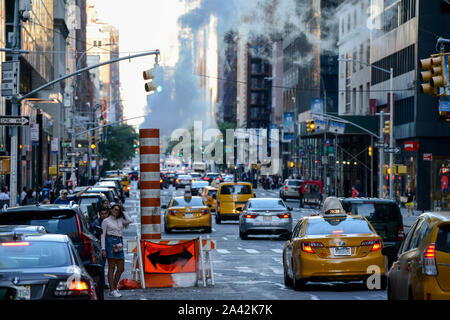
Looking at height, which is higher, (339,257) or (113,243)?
(113,243)

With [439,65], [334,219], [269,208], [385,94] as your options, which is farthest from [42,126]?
[334,219]

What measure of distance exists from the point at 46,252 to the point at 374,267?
25.6ft

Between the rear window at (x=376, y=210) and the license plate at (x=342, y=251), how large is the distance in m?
4.94

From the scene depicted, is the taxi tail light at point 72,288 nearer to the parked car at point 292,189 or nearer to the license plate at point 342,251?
the license plate at point 342,251

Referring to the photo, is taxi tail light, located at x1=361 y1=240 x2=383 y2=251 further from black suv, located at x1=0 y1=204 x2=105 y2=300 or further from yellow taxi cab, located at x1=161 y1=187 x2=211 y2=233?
yellow taxi cab, located at x1=161 y1=187 x2=211 y2=233

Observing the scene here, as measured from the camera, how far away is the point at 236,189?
4350 cm

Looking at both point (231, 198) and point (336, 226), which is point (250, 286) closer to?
point (336, 226)

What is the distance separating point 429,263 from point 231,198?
106ft

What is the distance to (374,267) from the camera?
17.3m

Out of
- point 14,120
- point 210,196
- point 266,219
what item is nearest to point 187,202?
point 266,219

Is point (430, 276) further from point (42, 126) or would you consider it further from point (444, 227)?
point (42, 126)

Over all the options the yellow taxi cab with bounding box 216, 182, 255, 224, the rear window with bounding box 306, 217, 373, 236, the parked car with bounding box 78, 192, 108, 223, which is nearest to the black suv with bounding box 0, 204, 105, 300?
the rear window with bounding box 306, 217, 373, 236

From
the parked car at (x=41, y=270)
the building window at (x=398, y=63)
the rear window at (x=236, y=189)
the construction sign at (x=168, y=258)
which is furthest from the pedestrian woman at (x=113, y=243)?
the building window at (x=398, y=63)

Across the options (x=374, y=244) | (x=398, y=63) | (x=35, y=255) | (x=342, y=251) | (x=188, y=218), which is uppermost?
(x=398, y=63)
